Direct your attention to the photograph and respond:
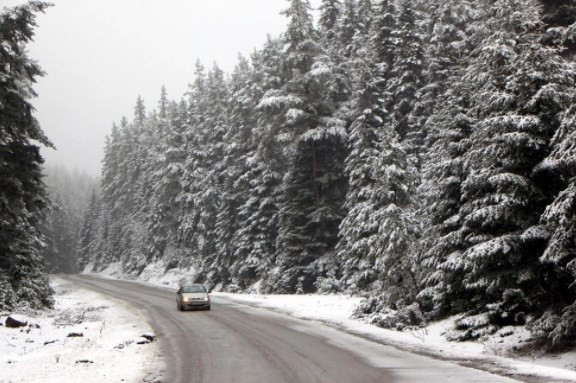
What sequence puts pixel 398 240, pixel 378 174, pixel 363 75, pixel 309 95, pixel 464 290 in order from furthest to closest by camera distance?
pixel 309 95, pixel 363 75, pixel 378 174, pixel 398 240, pixel 464 290

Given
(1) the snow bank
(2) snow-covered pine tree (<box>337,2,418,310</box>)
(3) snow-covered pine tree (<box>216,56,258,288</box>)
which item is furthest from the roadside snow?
(1) the snow bank

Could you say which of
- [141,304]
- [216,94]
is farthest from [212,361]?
[216,94]

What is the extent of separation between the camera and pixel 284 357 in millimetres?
13000

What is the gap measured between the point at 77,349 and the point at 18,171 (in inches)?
408

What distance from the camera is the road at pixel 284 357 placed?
1048cm

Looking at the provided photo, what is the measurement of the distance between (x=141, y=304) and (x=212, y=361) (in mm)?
19437

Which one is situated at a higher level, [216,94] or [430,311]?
[216,94]

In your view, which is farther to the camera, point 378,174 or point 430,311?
point 378,174

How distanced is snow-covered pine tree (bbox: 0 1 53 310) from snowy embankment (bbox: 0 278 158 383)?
1.59 m

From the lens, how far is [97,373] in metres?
11.4

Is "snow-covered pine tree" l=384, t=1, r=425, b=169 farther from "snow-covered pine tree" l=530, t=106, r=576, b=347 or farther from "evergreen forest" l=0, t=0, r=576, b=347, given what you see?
"snow-covered pine tree" l=530, t=106, r=576, b=347

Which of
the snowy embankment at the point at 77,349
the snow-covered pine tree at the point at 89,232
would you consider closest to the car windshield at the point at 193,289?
the snowy embankment at the point at 77,349

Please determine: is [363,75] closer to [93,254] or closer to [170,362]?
[170,362]

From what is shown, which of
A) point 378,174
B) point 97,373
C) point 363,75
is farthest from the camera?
point 363,75
